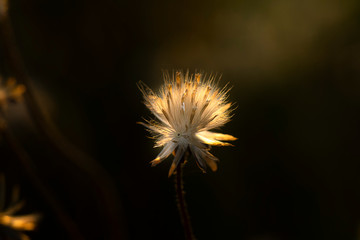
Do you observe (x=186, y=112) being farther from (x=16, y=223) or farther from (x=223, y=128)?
(x=223, y=128)

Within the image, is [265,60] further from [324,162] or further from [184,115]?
[184,115]

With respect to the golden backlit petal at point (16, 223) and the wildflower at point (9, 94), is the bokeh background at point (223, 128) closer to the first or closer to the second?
the wildflower at point (9, 94)

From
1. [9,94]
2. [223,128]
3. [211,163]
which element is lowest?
[211,163]

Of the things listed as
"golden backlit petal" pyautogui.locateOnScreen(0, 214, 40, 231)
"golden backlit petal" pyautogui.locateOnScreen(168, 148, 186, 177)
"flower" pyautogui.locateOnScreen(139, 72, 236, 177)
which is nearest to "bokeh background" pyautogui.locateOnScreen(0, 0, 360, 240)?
"golden backlit petal" pyautogui.locateOnScreen(0, 214, 40, 231)

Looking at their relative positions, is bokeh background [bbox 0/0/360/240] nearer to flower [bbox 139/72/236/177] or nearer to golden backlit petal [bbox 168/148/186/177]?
flower [bbox 139/72/236/177]

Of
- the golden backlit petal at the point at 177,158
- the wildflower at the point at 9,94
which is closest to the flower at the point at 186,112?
the golden backlit petal at the point at 177,158

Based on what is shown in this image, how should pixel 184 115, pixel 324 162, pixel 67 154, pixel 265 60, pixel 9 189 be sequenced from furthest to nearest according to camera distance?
pixel 265 60
pixel 324 162
pixel 9 189
pixel 67 154
pixel 184 115

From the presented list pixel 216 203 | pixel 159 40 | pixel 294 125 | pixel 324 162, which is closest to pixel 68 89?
pixel 159 40

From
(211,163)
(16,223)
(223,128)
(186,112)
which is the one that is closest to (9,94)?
(16,223)
